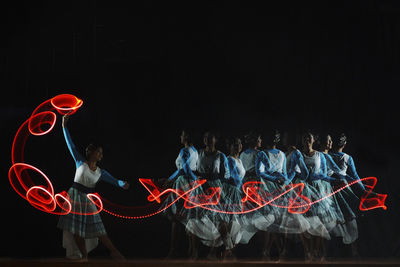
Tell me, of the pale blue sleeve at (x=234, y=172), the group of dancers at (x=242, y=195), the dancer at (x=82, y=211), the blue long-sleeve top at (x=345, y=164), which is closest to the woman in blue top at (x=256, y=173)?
the group of dancers at (x=242, y=195)

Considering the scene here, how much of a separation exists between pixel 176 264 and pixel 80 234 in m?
1.13

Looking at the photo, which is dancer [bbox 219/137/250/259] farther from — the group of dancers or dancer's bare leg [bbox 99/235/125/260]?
dancer's bare leg [bbox 99/235/125/260]

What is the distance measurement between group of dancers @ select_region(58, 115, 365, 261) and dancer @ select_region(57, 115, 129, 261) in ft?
0.04

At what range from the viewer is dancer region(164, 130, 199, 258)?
19.1 ft

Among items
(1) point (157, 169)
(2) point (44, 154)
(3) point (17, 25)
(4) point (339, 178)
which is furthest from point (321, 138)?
(3) point (17, 25)

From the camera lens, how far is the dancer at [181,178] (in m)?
5.82

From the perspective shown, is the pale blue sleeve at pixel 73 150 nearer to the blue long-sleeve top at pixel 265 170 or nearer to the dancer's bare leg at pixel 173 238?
the dancer's bare leg at pixel 173 238

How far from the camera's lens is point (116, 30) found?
6.85 m

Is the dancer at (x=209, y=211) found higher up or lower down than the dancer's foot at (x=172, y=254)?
higher up

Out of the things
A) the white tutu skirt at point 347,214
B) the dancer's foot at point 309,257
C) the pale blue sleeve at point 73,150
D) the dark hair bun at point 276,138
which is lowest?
the dancer's foot at point 309,257

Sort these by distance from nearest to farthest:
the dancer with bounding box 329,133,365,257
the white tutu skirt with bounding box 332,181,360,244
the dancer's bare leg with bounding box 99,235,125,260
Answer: the dancer's bare leg with bounding box 99,235,125,260, the white tutu skirt with bounding box 332,181,360,244, the dancer with bounding box 329,133,365,257

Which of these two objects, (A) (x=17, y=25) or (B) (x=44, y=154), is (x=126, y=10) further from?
(B) (x=44, y=154)

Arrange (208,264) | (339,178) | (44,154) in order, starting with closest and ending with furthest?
(208,264), (339,178), (44,154)

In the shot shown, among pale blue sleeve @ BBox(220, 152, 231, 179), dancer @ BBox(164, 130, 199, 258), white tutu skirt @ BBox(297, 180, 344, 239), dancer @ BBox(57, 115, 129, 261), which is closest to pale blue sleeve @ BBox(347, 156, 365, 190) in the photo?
white tutu skirt @ BBox(297, 180, 344, 239)
